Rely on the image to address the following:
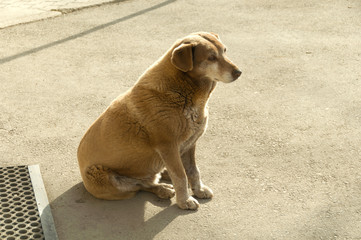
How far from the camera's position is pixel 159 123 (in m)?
4.79

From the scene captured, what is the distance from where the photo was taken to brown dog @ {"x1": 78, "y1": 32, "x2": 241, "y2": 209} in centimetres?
479

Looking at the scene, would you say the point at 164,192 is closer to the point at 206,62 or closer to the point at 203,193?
the point at 203,193

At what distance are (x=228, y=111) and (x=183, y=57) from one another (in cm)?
212

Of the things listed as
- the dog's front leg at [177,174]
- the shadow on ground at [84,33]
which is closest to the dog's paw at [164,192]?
the dog's front leg at [177,174]

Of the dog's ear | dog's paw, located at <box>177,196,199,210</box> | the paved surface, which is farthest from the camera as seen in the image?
the paved surface

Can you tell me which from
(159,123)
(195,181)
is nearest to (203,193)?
(195,181)

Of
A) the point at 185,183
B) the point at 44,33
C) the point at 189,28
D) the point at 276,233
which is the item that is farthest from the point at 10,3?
the point at 276,233

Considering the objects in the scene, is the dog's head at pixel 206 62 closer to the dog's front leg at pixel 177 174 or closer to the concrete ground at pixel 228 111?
the dog's front leg at pixel 177 174

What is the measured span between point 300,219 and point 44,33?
5234 mm

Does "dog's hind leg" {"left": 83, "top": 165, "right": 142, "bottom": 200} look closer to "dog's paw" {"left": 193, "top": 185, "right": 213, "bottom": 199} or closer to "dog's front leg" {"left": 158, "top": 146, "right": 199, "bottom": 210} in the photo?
"dog's front leg" {"left": 158, "top": 146, "right": 199, "bottom": 210}

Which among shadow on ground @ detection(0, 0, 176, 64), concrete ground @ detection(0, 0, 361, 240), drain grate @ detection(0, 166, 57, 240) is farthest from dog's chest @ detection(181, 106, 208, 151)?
shadow on ground @ detection(0, 0, 176, 64)

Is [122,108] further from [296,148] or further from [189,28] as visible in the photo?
[189,28]

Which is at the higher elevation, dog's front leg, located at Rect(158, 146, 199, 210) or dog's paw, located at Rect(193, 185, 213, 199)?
dog's front leg, located at Rect(158, 146, 199, 210)

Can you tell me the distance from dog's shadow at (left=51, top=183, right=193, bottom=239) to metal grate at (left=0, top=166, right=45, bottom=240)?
0.17 meters
